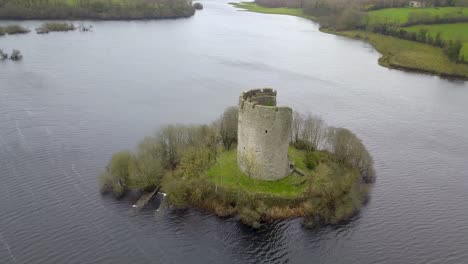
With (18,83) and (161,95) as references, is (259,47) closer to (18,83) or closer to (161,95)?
(161,95)

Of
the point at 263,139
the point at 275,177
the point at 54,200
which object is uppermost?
the point at 263,139

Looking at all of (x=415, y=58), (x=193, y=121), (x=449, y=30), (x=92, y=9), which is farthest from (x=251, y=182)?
(x=92, y=9)

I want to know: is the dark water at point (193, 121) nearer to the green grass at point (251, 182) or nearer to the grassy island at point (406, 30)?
the green grass at point (251, 182)

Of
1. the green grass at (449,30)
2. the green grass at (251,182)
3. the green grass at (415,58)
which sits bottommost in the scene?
the green grass at (251,182)

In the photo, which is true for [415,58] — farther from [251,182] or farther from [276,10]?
[276,10]

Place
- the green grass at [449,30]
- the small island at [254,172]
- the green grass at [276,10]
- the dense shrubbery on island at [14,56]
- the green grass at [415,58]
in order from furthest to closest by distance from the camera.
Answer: the green grass at [276,10], the green grass at [449,30], the green grass at [415,58], the dense shrubbery on island at [14,56], the small island at [254,172]

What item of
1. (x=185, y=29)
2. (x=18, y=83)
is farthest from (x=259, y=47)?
(x=18, y=83)

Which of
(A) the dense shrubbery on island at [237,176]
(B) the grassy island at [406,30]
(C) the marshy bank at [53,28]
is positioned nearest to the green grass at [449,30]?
(B) the grassy island at [406,30]
